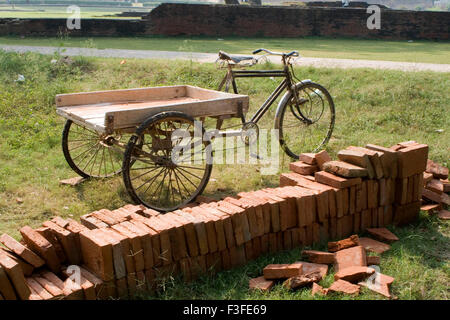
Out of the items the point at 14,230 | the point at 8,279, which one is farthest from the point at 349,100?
the point at 8,279

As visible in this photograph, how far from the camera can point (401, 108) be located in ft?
26.2

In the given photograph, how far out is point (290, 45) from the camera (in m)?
15.8

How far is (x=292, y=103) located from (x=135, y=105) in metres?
1.91

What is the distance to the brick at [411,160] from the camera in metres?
4.54

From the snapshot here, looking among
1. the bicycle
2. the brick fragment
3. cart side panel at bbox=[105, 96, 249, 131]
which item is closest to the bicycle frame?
the bicycle

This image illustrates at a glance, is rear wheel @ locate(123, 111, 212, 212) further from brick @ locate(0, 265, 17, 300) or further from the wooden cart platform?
brick @ locate(0, 265, 17, 300)

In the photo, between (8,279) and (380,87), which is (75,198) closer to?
(8,279)

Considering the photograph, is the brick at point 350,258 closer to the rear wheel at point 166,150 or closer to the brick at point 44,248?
the rear wheel at point 166,150

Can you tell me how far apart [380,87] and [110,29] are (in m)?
10.7

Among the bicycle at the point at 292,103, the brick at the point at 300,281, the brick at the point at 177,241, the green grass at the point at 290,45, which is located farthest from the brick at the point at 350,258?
the green grass at the point at 290,45

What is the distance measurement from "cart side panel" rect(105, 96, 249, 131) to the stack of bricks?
806 millimetres

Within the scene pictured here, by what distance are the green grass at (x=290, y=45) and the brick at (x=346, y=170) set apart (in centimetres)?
825
